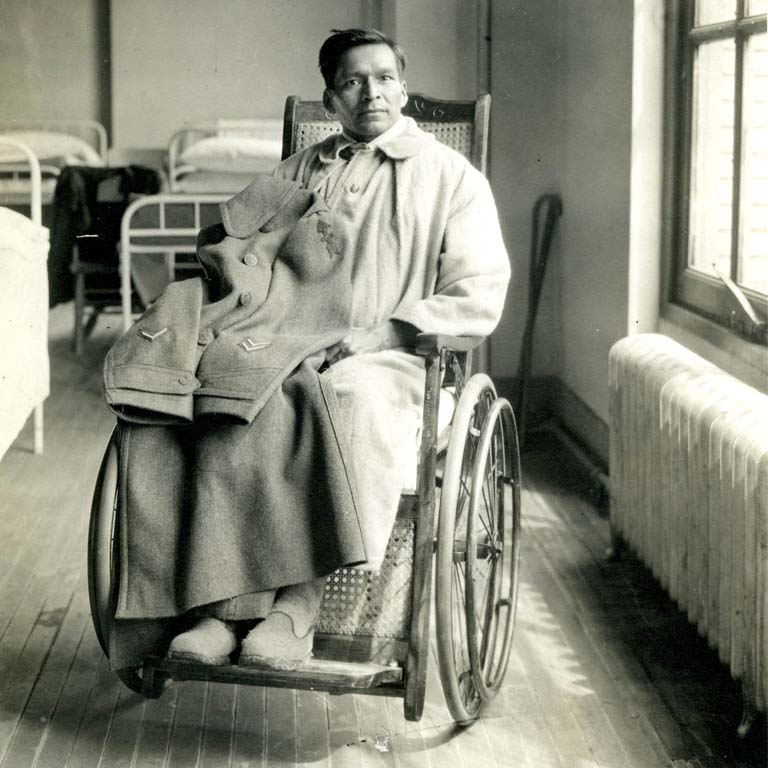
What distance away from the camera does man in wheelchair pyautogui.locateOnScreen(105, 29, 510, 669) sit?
6.48 ft

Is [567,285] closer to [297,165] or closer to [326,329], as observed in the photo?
[297,165]

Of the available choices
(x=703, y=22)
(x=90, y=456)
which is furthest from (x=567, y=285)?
(x=90, y=456)

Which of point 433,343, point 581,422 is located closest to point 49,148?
point 581,422

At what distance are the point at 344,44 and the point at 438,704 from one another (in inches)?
55.5

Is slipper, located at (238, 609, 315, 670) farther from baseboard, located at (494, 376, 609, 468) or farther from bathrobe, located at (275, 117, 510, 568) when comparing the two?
baseboard, located at (494, 376, 609, 468)

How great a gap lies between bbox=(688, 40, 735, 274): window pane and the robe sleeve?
762 mm

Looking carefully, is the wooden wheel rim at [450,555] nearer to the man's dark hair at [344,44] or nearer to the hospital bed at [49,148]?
the man's dark hair at [344,44]

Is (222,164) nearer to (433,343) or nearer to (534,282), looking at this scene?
Answer: (534,282)

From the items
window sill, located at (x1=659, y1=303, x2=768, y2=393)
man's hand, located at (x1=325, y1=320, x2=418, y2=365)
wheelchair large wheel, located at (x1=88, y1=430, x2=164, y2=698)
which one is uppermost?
man's hand, located at (x1=325, y1=320, x2=418, y2=365)

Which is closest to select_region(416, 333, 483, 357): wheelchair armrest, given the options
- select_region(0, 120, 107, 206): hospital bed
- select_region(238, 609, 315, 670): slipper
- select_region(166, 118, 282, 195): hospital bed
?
select_region(238, 609, 315, 670): slipper

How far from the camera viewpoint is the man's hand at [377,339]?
2264mm

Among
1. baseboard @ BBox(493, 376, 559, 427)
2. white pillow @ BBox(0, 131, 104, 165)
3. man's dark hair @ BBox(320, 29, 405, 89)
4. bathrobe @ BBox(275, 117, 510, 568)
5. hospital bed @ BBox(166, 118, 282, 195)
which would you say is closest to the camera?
bathrobe @ BBox(275, 117, 510, 568)

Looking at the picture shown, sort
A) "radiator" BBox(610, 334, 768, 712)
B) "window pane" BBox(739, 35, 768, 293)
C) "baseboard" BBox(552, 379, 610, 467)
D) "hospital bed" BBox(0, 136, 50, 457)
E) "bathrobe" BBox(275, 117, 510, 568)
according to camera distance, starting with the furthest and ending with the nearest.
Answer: "baseboard" BBox(552, 379, 610, 467) < "hospital bed" BBox(0, 136, 50, 457) < "window pane" BBox(739, 35, 768, 293) < "bathrobe" BBox(275, 117, 510, 568) < "radiator" BBox(610, 334, 768, 712)

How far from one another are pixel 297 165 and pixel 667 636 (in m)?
1.38
